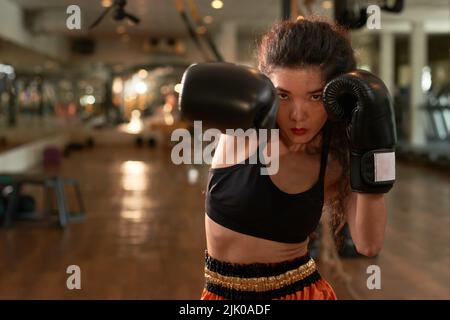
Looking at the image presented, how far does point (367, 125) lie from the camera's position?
43.4 inches

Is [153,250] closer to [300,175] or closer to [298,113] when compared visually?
[300,175]

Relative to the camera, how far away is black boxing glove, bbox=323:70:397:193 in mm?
1095

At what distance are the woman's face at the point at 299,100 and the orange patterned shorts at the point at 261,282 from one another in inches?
11.1

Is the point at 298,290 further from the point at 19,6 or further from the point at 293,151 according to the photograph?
the point at 19,6

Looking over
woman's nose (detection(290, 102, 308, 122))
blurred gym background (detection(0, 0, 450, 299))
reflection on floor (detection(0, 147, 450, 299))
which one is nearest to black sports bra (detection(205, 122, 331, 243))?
woman's nose (detection(290, 102, 308, 122))

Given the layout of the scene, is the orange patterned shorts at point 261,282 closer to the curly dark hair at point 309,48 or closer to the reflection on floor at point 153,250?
the curly dark hair at point 309,48

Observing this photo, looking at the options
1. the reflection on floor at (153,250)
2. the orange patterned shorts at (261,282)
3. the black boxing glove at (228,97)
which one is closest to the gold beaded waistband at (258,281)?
the orange patterned shorts at (261,282)

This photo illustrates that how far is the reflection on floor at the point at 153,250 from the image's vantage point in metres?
3.69

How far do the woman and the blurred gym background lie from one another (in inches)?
8.9

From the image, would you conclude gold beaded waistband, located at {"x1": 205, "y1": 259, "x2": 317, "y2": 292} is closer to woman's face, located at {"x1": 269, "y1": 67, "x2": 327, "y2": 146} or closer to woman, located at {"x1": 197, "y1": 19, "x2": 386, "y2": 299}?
woman, located at {"x1": 197, "y1": 19, "x2": 386, "y2": 299}

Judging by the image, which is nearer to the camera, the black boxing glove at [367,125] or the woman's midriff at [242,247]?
the black boxing glove at [367,125]

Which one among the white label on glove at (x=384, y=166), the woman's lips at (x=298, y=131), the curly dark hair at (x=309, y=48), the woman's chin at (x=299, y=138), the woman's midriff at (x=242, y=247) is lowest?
the woman's midriff at (x=242, y=247)

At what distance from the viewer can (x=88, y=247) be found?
4828 mm

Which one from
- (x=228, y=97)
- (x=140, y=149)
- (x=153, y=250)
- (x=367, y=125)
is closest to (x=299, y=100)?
(x=367, y=125)
